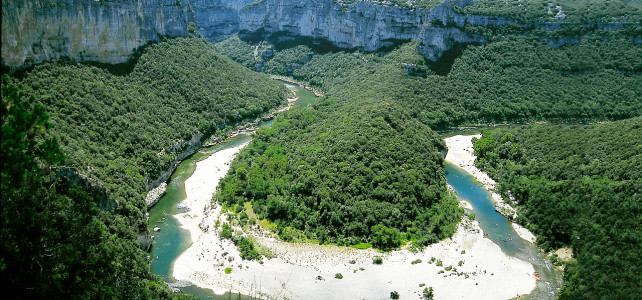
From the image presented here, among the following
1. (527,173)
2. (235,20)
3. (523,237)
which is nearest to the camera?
(523,237)

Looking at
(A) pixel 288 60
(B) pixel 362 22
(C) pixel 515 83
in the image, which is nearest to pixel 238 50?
(A) pixel 288 60

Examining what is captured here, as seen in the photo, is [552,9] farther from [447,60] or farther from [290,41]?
[290,41]

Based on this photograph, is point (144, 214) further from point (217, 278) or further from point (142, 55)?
point (142, 55)

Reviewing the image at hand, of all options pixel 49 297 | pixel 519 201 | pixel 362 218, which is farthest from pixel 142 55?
pixel 519 201

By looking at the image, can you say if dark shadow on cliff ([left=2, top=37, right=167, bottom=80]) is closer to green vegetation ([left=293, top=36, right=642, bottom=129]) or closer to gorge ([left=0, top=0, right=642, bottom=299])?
gorge ([left=0, top=0, right=642, bottom=299])

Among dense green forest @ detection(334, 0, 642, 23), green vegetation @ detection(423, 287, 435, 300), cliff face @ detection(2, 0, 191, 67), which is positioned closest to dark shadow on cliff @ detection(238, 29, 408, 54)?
dense green forest @ detection(334, 0, 642, 23)
